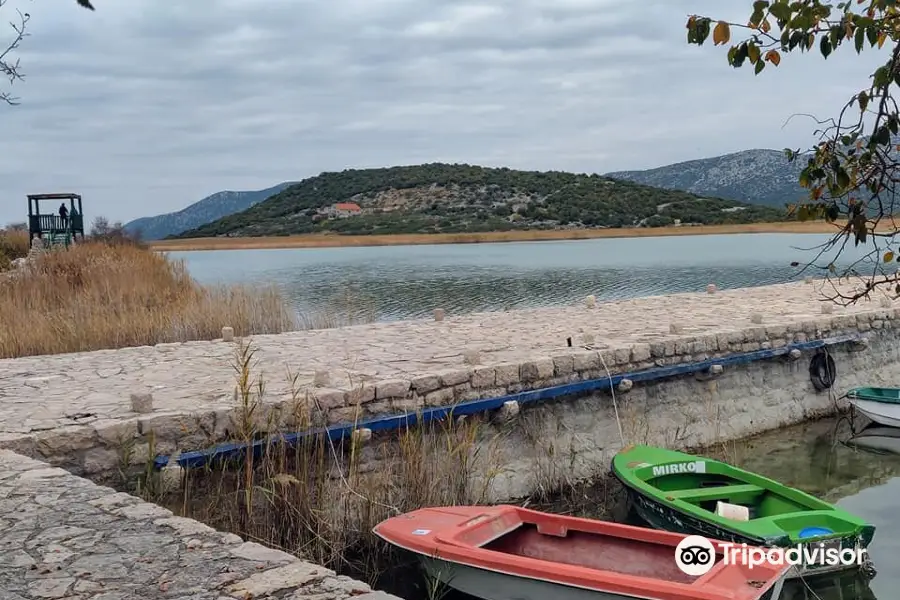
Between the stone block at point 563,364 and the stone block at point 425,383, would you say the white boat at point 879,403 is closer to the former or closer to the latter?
the stone block at point 563,364

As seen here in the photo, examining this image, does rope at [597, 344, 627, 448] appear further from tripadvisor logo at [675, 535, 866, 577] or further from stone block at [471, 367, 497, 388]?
tripadvisor logo at [675, 535, 866, 577]

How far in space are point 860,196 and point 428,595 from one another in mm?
4107

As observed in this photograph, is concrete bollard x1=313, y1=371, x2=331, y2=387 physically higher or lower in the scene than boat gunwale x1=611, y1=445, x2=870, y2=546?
higher

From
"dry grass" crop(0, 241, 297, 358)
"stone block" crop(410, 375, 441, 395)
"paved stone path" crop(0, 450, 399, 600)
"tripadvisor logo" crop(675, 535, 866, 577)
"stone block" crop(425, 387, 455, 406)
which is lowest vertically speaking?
"tripadvisor logo" crop(675, 535, 866, 577)

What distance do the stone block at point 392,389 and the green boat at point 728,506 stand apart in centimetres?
212

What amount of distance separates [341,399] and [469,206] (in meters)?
46.1

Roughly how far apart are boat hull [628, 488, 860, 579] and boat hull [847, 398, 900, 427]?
5305mm

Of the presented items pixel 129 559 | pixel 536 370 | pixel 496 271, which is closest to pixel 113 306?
pixel 536 370

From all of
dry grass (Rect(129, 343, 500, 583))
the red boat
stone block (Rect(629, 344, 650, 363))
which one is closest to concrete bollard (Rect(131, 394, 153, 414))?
dry grass (Rect(129, 343, 500, 583))

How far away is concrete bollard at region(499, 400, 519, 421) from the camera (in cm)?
816

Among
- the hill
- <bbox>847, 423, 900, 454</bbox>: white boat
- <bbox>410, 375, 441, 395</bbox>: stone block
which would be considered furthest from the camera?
the hill

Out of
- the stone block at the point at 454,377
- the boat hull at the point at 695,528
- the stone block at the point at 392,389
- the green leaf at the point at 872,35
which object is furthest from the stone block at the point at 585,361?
the green leaf at the point at 872,35

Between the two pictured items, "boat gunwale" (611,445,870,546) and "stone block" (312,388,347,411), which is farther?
"stone block" (312,388,347,411)

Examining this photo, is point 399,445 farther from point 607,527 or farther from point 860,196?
point 860,196
